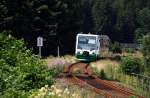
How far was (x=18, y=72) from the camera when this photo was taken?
1513cm

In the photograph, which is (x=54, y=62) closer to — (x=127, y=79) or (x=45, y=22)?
(x=127, y=79)

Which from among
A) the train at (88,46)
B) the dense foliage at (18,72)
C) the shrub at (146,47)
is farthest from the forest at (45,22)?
the shrub at (146,47)

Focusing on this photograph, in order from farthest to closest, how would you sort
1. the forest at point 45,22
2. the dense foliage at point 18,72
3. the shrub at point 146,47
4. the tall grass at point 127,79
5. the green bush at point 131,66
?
the forest at point 45,22, the shrub at point 146,47, the green bush at point 131,66, the tall grass at point 127,79, the dense foliage at point 18,72

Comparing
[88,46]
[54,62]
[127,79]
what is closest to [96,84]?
[127,79]

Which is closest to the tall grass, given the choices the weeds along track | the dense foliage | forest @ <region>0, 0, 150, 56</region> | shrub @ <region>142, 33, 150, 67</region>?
the weeds along track

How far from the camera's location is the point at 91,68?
150 feet

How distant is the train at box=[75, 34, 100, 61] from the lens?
5191 cm

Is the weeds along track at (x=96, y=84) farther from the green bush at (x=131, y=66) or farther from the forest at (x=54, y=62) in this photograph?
the green bush at (x=131, y=66)

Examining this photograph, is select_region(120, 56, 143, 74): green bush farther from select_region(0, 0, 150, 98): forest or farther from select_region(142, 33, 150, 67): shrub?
select_region(142, 33, 150, 67): shrub

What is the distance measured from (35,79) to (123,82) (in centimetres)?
2164

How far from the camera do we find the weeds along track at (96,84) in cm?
2670

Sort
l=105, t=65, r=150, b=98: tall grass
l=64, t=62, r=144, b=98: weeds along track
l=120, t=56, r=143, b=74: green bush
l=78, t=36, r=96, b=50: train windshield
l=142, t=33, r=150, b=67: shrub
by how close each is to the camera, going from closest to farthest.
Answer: l=64, t=62, r=144, b=98: weeds along track → l=105, t=65, r=150, b=98: tall grass → l=120, t=56, r=143, b=74: green bush → l=142, t=33, r=150, b=67: shrub → l=78, t=36, r=96, b=50: train windshield

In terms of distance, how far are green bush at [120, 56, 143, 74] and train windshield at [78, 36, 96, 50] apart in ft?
31.1

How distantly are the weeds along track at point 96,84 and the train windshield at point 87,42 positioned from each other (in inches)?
297
